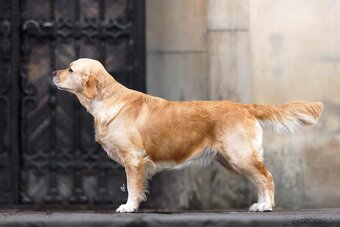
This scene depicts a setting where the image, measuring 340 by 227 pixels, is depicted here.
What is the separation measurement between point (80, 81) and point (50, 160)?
2.28 meters

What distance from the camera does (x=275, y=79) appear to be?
34.6 ft

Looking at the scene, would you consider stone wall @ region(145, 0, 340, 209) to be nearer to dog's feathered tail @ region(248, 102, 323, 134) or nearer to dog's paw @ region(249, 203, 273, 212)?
dog's feathered tail @ region(248, 102, 323, 134)

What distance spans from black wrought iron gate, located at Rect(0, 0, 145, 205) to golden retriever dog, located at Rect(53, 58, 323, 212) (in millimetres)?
2071

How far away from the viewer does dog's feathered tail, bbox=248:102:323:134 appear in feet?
28.6

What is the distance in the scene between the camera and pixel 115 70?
424 inches

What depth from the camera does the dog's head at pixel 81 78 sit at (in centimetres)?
856

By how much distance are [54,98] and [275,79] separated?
7.28 feet

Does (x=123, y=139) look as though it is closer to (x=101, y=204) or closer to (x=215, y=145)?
(x=215, y=145)

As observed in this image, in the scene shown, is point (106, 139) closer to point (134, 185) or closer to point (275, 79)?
point (134, 185)

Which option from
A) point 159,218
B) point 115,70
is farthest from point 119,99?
point 115,70

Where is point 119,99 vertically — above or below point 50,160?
above

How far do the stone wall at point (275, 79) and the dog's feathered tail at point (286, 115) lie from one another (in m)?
1.70

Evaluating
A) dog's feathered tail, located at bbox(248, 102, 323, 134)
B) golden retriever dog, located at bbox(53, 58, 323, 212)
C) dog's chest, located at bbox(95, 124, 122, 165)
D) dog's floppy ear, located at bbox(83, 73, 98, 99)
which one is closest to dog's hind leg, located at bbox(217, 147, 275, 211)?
golden retriever dog, located at bbox(53, 58, 323, 212)

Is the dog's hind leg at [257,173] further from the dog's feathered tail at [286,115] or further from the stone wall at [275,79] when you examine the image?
the stone wall at [275,79]
